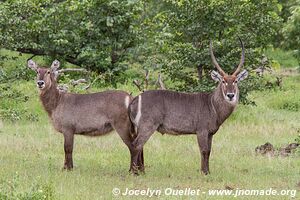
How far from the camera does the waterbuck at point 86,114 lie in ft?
31.4

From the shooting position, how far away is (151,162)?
10.3 m

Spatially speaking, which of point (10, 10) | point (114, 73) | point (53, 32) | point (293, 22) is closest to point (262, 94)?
point (293, 22)

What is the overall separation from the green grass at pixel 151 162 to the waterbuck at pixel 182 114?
0.52 m

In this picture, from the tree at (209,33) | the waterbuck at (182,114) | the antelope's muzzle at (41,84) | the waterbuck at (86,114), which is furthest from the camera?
the tree at (209,33)

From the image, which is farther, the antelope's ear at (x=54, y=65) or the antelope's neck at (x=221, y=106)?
the antelope's ear at (x=54, y=65)

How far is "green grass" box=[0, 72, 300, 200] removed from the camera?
8.45m

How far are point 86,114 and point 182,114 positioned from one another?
1.41 m

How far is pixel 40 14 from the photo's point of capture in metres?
15.5

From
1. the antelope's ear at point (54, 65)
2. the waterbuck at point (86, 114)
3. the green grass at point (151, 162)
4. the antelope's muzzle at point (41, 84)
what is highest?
the antelope's ear at point (54, 65)

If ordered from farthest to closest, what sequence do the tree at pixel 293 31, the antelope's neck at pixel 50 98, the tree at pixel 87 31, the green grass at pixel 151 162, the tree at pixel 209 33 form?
1. the tree at pixel 293 31
2. the tree at pixel 87 31
3. the tree at pixel 209 33
4. the antelope's neck at pixel 50 98
5. the green grass at pixel 151 162

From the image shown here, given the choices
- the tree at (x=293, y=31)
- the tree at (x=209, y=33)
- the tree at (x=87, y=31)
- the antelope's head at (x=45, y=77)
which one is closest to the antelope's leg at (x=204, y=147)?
the antelope's head at (x=45, y=77)

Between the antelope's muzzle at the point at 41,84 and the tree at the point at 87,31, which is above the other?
the tree at the point at 87,31

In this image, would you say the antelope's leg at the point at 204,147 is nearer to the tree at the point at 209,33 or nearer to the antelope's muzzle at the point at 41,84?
the antelope's muzzle at the point at 41,84

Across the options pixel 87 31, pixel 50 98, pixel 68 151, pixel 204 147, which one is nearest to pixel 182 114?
pixel 204 147
